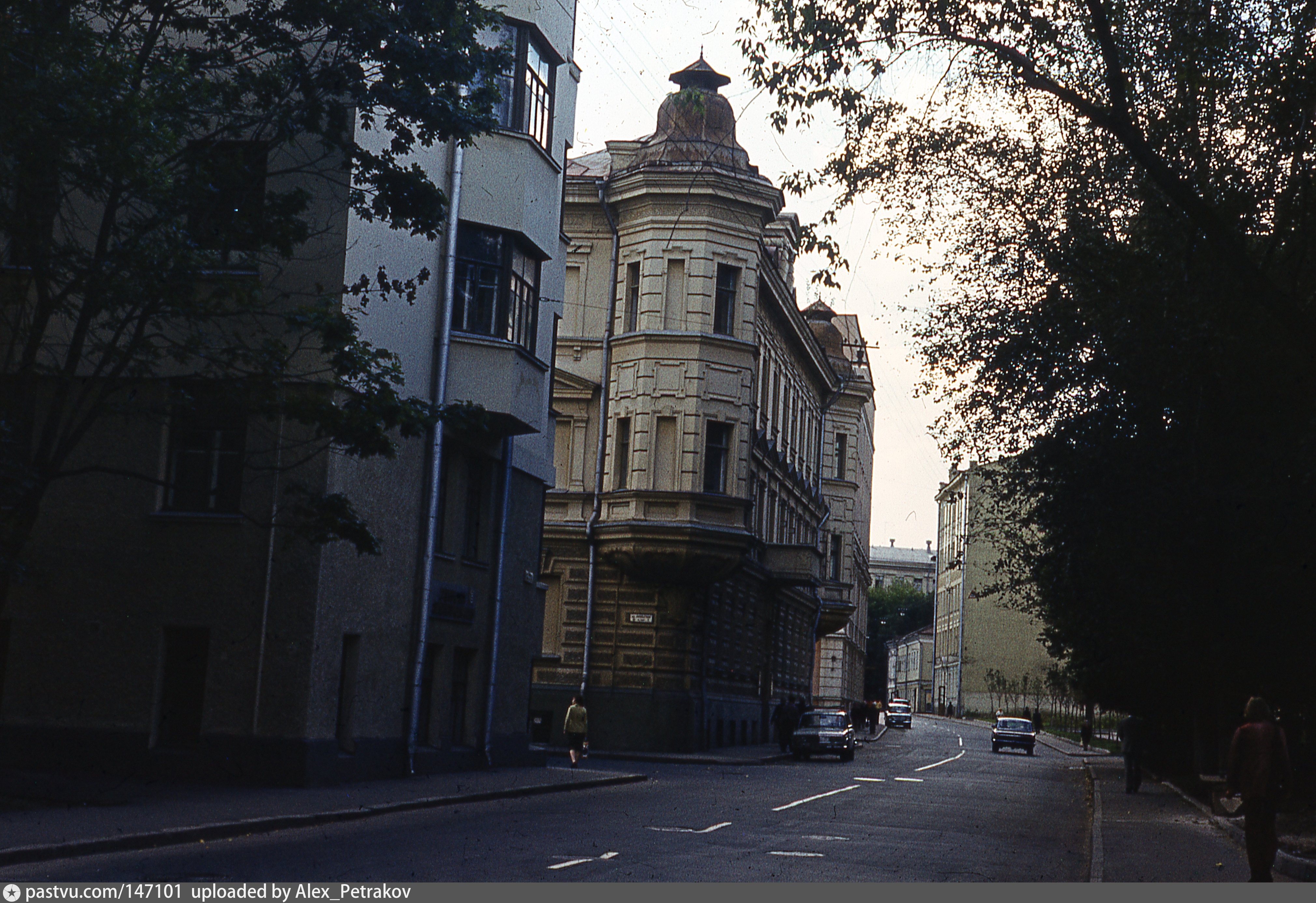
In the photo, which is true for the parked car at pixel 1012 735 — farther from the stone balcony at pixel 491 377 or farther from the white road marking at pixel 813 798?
the stone balcony at pixel 491 377

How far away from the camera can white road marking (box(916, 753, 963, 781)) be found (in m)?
37.0

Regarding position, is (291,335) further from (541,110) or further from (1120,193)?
(1120,193)

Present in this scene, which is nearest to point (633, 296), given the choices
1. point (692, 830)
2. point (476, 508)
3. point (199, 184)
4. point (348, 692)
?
point (476, 508)

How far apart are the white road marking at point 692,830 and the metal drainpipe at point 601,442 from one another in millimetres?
20892

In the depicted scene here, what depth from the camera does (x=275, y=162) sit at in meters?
20.3

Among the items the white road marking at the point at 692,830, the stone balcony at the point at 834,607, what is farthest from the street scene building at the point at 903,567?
the white road marking at the point at 692,830

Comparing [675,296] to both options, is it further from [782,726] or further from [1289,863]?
[1289,863]

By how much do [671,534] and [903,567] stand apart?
147m

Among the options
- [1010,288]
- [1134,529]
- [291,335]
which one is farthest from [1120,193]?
[291,335]

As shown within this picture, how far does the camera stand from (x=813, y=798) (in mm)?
23562

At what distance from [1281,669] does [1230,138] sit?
510 inches

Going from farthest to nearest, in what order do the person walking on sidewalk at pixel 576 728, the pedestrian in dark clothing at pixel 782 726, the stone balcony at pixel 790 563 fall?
the stone balcony at pixel 790 563, the pedestrian in dark clothing at pixel 782 726, the person walking on sidewalk at pixel 576 728

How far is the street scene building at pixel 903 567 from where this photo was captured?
177875 mm

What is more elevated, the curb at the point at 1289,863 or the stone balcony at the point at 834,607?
the stone balcony at the point at 834,607
